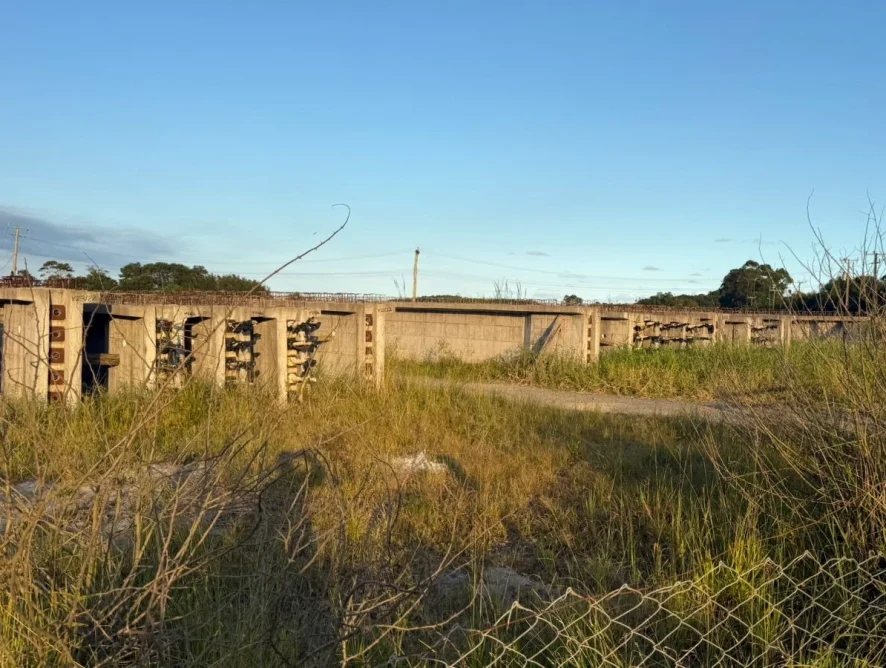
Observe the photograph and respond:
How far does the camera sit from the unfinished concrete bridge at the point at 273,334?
185 inches

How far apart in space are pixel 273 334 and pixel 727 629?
290 inches

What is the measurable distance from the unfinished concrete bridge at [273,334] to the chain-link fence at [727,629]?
1557mm

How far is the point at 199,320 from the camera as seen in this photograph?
8938mm

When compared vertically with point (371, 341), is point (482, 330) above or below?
above

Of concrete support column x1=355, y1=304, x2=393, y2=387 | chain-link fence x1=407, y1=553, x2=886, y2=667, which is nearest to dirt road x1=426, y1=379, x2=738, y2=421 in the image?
concrete support column x1=355, y1=304, x2=393, y2=387

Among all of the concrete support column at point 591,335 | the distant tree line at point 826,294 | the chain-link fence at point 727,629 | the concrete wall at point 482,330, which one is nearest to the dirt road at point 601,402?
the concrete support column at point 591,335

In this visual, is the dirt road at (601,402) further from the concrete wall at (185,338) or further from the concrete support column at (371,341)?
the concrete wall at (185,338)

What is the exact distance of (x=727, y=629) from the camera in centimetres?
300

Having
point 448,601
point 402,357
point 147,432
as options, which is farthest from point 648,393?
point 147,432

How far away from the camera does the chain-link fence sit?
298 cm

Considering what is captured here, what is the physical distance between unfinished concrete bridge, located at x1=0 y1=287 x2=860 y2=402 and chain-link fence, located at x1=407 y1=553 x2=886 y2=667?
5.11 ft

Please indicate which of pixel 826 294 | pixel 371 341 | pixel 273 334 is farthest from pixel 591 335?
pixel 826 294

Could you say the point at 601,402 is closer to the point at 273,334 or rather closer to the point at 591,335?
the point at 591,335

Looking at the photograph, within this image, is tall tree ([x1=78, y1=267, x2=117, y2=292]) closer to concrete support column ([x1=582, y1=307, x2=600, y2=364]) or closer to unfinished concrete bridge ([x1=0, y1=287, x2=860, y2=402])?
unfinished concrete bridge ([x1=0, y1=287, x2=860, y2=402])
